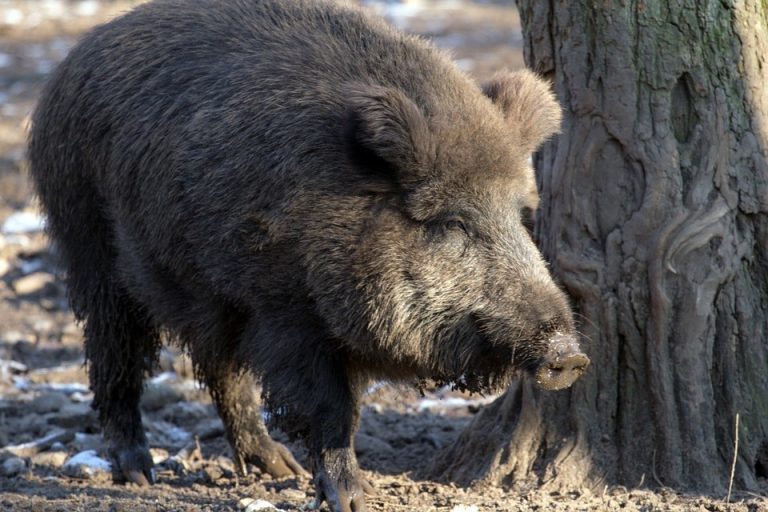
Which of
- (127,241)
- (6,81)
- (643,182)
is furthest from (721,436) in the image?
(6,81)

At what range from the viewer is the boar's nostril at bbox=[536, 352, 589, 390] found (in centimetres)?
402

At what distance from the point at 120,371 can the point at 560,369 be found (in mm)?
2460

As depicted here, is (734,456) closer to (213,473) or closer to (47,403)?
(213,473)

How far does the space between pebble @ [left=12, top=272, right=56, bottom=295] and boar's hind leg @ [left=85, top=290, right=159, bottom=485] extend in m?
2.70

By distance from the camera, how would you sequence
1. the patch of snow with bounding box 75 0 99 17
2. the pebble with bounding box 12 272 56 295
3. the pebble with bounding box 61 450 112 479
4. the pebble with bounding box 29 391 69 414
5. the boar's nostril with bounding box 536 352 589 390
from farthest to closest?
the patch of snow with bounding box 75 0 99 17 < the pebble with bounding box 12 272 56 295 < the pebble with bounding box 29 391 69 414 < the pebble with bounding box 61 450 112 479 < the boar's nostril with bounding box 536 352 589 390

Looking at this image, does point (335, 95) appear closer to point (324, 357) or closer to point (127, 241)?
point (324, 357)

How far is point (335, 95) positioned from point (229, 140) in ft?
1.61

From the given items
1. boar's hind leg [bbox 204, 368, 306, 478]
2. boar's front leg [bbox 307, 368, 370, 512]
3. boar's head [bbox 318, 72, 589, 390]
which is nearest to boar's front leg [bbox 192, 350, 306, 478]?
boar's hind leg [bbox 204, 368, 306, 478]

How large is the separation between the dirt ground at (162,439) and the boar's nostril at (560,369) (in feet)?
1.85

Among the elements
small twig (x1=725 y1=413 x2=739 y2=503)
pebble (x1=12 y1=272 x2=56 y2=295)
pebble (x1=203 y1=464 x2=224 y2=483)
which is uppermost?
pebble (x1=12 y1=272 x2=56 y2=295)

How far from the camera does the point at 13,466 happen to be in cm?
560

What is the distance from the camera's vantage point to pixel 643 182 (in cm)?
455

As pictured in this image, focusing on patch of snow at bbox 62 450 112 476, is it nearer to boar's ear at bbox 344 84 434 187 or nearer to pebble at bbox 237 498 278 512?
pebble at bbox 237 498 278 512

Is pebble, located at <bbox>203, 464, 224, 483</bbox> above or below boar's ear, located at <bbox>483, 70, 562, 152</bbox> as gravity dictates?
below
